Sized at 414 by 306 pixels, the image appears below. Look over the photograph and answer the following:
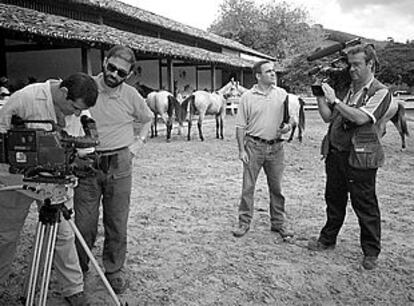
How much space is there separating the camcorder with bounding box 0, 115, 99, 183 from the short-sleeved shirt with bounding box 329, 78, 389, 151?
82.0 inches

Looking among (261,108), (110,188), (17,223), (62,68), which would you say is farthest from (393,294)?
(62,68)

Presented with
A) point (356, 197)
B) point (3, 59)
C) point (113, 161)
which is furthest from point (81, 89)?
point (3, 59)

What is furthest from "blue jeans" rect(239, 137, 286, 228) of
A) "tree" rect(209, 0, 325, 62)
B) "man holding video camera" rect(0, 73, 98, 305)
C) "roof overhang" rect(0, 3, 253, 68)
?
"tree" rect(209, 0, 325, 62)

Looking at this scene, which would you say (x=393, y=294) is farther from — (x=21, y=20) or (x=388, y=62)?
(x=388, y=62)

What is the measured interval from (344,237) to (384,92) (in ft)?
4.92

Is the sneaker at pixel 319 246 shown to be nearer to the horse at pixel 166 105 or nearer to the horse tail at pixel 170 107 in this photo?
the horse at pixel 166 105

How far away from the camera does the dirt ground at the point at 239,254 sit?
2.82 meters

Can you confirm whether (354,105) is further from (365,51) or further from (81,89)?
(81,89)

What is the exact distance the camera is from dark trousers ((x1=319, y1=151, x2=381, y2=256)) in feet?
10.2

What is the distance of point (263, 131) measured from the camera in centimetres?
368

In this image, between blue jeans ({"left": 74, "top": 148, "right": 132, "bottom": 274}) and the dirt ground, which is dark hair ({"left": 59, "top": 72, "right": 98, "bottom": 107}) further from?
the dirt ground

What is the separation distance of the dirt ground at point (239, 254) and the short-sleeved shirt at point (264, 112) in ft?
3.33

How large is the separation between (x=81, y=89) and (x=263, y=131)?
1.97 meters

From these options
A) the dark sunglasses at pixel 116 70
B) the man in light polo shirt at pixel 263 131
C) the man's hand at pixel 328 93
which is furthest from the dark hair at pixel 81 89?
the man in light polo shirt at pixel 263 131
